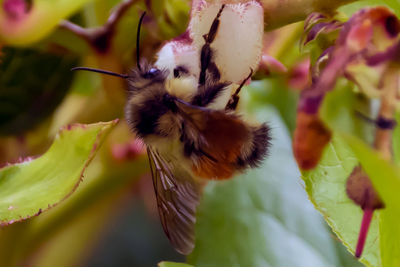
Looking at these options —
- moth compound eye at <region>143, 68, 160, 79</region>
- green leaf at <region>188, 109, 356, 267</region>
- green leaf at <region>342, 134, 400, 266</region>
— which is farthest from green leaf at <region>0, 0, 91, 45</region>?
green leaf at <region>342, 134, 400, 266</region>

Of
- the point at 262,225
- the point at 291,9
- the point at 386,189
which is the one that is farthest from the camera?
the point at 262,225

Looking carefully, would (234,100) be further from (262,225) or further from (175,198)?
(262,225)

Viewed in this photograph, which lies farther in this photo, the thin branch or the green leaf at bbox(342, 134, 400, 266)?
the thin branch

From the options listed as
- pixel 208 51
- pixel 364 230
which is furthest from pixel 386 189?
pixel 208 51

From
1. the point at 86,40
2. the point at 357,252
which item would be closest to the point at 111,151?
the point at 86,40

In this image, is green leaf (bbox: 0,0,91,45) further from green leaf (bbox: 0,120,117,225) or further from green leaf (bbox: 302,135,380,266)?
green leaf (bbox: 302,135,380,266)

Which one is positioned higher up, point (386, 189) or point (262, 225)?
point (386, 189)
